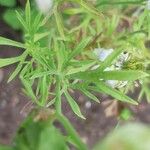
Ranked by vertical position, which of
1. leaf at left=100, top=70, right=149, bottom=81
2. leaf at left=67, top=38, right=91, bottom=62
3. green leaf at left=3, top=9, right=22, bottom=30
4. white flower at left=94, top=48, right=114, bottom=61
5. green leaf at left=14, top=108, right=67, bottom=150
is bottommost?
green leaf at left=14, top=108, right=67, bottom=150

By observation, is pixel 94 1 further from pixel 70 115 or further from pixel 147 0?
pixel 70 115

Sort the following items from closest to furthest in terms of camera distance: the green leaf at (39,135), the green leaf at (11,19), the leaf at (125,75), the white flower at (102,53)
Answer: the leaf at (125,75), the white flower at (102,53), the green leaf at (39,135), the green leaf at (11,19)

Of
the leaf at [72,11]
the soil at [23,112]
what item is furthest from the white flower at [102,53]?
the soil at [23,112]

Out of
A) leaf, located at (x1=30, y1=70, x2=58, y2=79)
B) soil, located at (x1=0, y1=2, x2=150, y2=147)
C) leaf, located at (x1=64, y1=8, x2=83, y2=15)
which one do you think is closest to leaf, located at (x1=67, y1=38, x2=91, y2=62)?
leaf, located at (x1=30, y1=70, x2=58, y2=79)

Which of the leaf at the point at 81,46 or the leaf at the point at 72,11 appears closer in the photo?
the leaf at the point at 81,46

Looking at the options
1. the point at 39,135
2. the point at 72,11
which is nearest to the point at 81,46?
the point at 72,11

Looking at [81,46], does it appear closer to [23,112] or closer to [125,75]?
[125,75]

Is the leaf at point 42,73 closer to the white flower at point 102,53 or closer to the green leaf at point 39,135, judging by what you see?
the white flower at point 102,53

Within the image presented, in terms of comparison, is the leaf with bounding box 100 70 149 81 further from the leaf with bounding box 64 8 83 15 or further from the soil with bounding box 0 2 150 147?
the soil with bounding box 0 2 150 147
